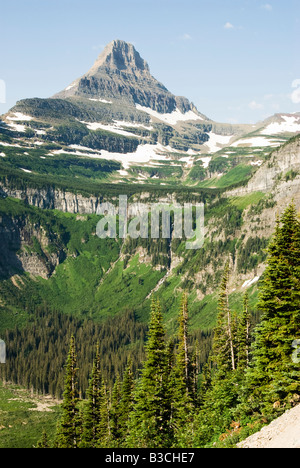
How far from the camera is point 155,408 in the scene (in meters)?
51.8

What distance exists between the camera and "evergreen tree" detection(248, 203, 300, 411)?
37875mm

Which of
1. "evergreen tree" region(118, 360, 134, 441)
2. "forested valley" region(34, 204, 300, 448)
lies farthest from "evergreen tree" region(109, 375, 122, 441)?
"forested valley" region(34, 204, 300, 448)

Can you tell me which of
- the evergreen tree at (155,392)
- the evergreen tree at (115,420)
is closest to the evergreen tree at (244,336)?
the evergreen tree at (155,392)

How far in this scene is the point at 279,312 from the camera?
39.2 meters

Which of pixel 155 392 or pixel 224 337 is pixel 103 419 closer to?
pixel 155 392

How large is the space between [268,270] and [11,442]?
11233 centimetres

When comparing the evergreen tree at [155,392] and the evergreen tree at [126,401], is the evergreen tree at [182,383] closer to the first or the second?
the evergreen tree at [155,392]

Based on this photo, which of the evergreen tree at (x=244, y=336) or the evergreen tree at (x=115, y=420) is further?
the evergreen tree at (x=115, y=420)

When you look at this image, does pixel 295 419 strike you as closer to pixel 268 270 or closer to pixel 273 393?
pixel 273 393

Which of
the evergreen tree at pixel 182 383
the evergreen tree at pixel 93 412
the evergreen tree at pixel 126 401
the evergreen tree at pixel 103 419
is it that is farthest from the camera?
the evergreen tree at pixel 103 419

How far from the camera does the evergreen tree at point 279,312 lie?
1491 inches

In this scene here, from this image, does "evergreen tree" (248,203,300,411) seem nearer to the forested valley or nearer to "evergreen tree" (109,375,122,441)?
the forested valley
